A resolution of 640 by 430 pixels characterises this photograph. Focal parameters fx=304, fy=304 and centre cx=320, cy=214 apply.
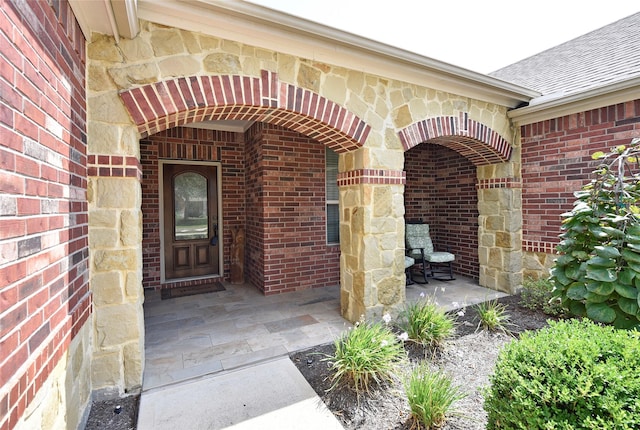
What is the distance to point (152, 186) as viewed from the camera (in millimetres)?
4977

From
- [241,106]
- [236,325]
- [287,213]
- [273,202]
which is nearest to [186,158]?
[273,202]

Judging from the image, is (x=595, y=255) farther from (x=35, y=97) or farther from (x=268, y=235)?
(x=35, y=97)

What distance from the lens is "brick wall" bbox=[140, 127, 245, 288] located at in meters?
4.96

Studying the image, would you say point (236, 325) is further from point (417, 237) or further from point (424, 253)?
point (417, 237)

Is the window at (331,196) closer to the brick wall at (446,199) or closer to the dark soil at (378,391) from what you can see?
the brick wall at (446,199)

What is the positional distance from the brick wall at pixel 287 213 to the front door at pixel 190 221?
0.75 metres

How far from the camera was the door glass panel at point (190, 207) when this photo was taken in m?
5.29

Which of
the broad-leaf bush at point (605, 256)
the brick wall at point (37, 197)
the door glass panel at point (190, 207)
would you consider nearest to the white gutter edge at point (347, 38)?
the brick wall at point (37, 197)

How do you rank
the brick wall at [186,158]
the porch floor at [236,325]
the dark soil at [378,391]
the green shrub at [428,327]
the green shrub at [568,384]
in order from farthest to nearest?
the brick wall at [186,158], the green shrub at [428,327], the porch floor at [236,325], the dark soil at [378,391], the green shrub at [568,384]

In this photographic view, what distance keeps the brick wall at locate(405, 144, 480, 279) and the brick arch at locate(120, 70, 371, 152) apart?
3.31 metres

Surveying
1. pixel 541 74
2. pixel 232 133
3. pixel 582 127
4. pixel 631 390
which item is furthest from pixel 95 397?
pixel 541 74

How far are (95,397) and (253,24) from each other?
3170 millimetres

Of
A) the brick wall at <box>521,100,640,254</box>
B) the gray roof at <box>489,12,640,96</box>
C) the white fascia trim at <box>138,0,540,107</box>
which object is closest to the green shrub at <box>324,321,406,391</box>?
the white fascia trim at <box>138,0,540,107</box>

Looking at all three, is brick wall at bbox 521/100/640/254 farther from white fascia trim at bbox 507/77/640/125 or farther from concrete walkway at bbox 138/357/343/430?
concrete walkway at bbox 138/357/343/430
